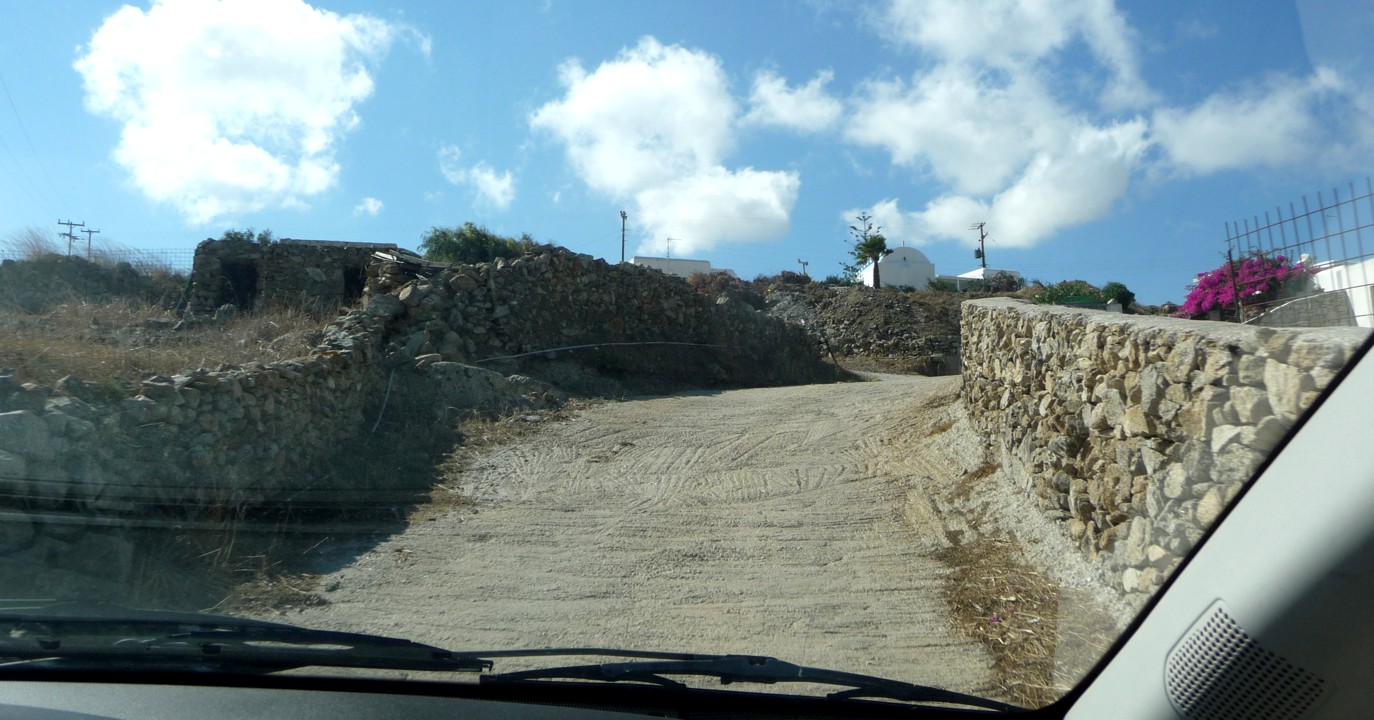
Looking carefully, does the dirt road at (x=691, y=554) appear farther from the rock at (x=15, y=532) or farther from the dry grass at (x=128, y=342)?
the dry grass at (x=128, y=342)

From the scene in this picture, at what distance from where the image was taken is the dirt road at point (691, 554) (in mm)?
5094

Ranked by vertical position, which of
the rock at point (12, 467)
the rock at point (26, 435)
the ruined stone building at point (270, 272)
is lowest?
the rock at point (12, 467)

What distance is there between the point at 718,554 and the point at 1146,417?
3199 mm

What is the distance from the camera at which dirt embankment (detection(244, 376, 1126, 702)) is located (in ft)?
16.5

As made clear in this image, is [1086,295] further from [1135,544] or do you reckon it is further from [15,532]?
[15,532]

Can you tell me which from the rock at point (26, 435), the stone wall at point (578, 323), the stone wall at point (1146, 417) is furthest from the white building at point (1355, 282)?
the stone wall at point (578, 323)

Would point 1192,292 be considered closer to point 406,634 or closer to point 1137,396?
point 1137,396

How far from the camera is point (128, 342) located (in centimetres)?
1005

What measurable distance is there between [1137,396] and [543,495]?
214 inches

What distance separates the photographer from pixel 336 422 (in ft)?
32.2

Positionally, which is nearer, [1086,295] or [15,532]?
[15,532]

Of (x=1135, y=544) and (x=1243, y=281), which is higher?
(x=1243, y=281)

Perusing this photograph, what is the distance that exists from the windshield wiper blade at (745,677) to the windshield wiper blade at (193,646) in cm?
36

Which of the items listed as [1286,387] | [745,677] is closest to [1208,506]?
[1286,387]
